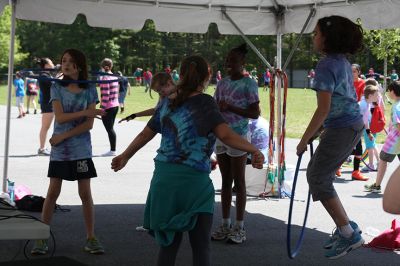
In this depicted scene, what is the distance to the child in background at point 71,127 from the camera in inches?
222

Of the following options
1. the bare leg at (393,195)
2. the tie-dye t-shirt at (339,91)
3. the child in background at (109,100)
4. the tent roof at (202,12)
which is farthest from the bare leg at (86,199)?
the child in background at (109,100)

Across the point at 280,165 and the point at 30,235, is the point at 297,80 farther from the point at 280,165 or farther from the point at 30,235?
the point at 30,235

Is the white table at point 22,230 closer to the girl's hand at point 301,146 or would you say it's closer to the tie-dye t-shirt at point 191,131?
the tie-dye t-shirt at point 191,131

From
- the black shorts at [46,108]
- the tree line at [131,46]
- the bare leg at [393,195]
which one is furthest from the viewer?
the tree line at [131,46]

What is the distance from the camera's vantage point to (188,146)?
4066 millimetres

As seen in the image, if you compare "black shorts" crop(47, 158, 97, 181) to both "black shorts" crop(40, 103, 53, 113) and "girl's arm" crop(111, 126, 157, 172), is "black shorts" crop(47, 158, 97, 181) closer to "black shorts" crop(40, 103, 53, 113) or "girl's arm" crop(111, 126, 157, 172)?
"girl's arm" crop(111, 126, 157, 172)

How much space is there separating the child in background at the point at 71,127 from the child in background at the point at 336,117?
1.77 metres

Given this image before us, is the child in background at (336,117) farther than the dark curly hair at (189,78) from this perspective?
Yes

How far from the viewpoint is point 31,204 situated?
7.81 meters

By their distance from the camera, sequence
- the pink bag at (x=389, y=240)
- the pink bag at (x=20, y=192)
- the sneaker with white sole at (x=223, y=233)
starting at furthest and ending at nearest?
the pink bag at (x=20, y=192)
the sneaker with white sole at (x=223, y=233)
the pink bag at (x=389, y=240)

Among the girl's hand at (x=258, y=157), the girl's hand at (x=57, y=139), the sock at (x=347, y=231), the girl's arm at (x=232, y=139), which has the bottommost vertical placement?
the sock at (x=347, y=231)

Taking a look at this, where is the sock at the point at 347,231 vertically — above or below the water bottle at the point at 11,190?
above

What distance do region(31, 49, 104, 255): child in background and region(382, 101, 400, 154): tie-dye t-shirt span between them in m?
4.51

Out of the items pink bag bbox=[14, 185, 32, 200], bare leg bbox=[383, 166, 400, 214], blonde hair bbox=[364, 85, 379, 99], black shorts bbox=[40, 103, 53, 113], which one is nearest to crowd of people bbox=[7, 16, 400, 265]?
bare leg bbox=[383, 166, 400, 214]
